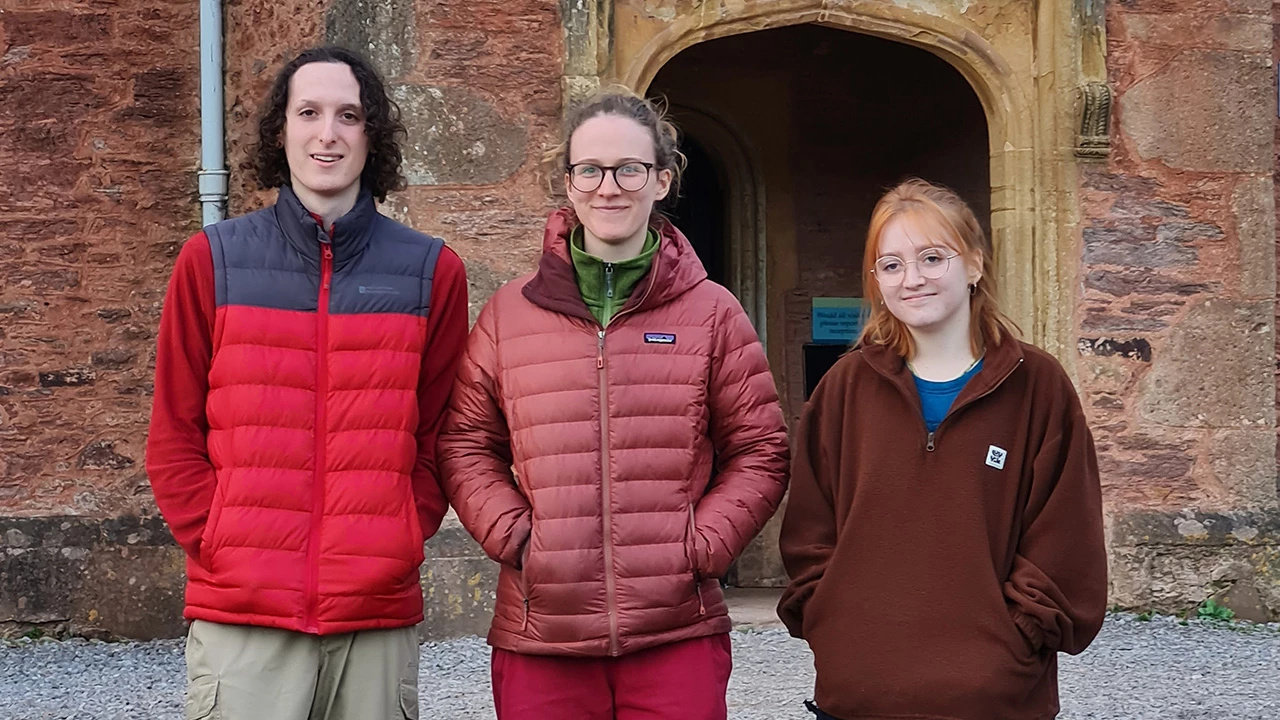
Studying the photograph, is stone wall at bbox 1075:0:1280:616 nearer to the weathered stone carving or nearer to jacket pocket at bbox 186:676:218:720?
the weathered stone carving

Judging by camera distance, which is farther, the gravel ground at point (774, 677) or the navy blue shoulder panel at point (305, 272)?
the gravel ground at point (774, 677)

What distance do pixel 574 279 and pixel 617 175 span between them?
0.21 metres

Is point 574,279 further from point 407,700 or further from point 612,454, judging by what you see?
point 407,700

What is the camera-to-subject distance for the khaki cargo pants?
97.3 inches

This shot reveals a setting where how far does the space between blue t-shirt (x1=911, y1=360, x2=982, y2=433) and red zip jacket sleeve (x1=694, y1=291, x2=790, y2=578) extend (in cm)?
27

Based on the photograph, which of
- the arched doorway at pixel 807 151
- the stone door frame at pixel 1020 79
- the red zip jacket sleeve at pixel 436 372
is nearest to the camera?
the red zip jacket sleeve at pixel 436 372

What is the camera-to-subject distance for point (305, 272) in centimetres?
259

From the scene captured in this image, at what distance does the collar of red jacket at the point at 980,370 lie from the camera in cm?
247

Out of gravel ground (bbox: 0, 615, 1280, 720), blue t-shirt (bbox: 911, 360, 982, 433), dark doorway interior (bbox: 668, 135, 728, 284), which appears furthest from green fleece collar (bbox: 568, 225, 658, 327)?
dark doorway interior (bbox: 668, 135, 728, 284)

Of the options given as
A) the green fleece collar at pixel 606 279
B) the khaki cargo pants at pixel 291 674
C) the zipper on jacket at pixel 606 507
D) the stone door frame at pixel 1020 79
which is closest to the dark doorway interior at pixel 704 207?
the stone door frame at pixel 1020 79

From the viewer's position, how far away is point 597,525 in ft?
8.25

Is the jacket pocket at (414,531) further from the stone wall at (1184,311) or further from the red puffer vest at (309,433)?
the stone wall at (1184,311)

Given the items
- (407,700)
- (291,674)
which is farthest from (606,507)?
(291,674)

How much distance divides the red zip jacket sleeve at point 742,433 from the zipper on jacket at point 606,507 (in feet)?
0.55
